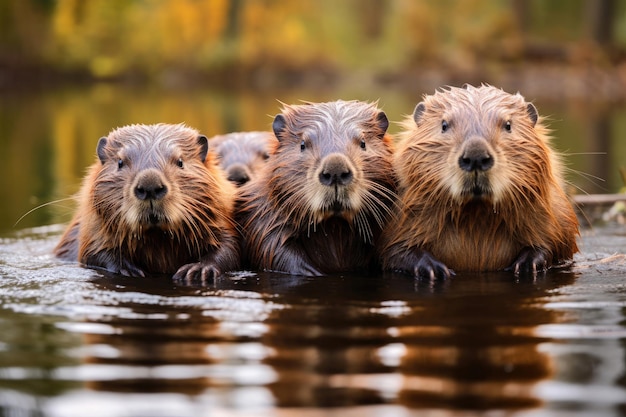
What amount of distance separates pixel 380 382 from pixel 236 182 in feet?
11.8

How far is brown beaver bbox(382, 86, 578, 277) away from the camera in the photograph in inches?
215

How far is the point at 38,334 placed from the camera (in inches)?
170

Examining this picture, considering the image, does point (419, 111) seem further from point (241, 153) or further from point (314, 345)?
point (314, 345)

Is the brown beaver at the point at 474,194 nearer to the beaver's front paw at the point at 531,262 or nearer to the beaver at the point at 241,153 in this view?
the beaver's front paw at the point at 531,262

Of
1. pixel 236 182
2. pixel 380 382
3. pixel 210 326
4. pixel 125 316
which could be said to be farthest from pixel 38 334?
pixel 236 182

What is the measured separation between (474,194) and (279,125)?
1376 millimetres

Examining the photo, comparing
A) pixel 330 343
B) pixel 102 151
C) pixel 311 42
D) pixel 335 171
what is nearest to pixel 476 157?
pixel 335 171

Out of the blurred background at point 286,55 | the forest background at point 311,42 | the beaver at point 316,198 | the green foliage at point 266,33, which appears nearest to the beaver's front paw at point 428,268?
the beaver at point 316,198

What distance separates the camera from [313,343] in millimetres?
4109

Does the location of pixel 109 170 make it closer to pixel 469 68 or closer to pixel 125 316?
pixel 125 316

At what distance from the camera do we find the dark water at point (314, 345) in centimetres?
336

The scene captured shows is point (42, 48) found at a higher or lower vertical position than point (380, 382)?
higher

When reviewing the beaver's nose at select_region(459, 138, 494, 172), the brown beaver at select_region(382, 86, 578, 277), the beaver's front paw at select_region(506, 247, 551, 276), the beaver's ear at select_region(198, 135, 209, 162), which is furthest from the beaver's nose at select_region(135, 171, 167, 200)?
the beaver's front paw at select_region(506, 247, 551, 276)

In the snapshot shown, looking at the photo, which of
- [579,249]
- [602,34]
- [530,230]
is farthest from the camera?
[602,34]
